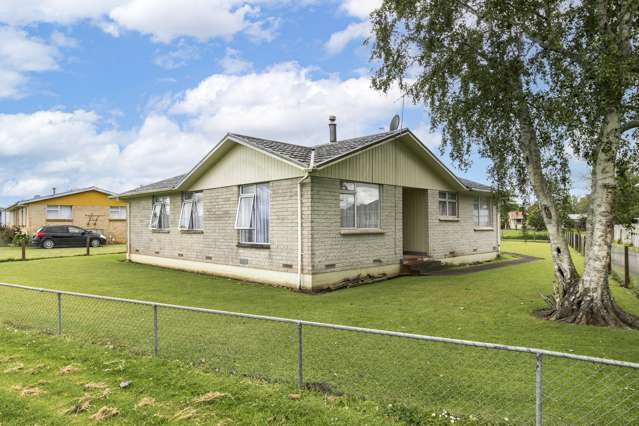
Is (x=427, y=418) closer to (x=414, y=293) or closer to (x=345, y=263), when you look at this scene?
(x=414, y=293)

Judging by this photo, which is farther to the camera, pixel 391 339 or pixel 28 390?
pixel 391 339

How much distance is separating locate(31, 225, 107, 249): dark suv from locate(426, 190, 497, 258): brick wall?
23835 millimetres

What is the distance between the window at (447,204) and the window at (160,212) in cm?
1155

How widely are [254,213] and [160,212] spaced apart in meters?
7.00

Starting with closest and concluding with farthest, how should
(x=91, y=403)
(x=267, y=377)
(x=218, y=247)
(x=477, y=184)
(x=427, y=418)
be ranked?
(x=427, y=418) < (x=91, y=403) < (x=267, y=377) < (x=218, y=247) < (x=477, y=184)

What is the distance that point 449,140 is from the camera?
33.1 feet

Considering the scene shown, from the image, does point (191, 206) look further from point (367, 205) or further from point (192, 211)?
point (367, 205)

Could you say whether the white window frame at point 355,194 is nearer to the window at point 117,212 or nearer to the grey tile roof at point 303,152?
the grey tile roof at point 303,152

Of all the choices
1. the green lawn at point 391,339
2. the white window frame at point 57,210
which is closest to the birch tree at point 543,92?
the green lawn at point 391,339

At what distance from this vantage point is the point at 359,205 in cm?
1373

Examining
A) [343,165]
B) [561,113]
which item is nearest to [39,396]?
[561,113]

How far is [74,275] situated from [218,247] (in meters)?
5.36

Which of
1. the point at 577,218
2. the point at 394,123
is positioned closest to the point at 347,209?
the point at 394,123

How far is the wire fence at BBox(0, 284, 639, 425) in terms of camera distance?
167 inches
